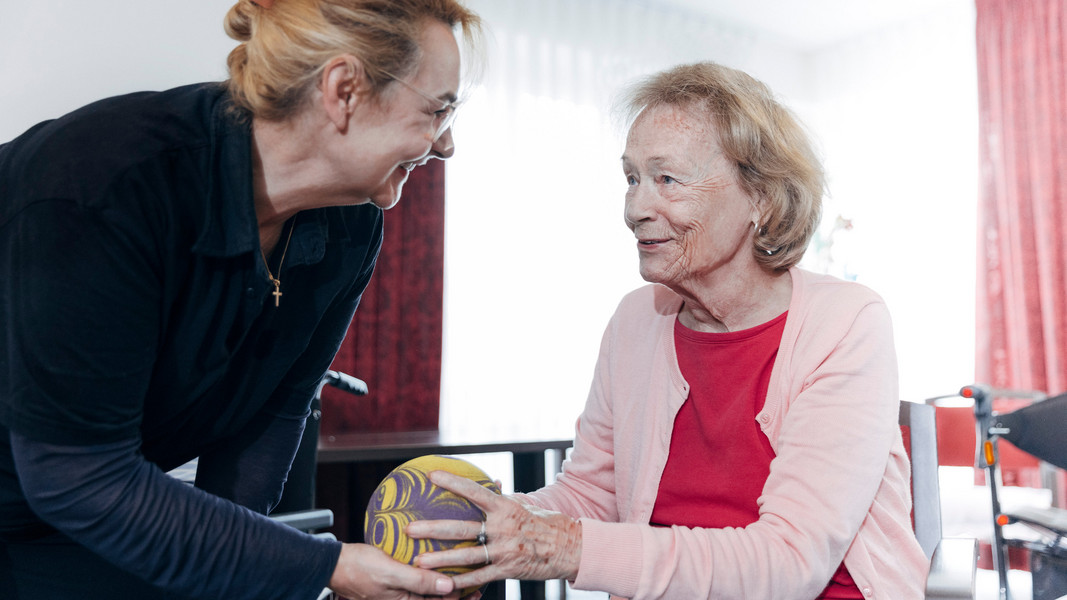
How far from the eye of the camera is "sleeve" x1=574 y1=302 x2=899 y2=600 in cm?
120

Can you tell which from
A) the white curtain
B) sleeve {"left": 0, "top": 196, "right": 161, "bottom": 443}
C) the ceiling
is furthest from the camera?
the ceiling

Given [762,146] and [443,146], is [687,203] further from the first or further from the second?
[443,146]

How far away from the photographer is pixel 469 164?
456 centimetres

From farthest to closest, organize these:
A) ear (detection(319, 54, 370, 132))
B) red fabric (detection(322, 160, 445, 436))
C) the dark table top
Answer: red fabric (detection(322, 160, 445, 436)) → the dark table top → ear (detection(319, 54, 370, 132))

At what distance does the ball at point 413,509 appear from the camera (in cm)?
115

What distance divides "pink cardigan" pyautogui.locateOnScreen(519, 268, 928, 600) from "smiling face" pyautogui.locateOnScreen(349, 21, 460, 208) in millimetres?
Result: 635

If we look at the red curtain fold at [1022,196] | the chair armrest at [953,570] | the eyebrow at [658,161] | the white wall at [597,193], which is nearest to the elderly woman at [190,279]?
the eyebrow at [658,161]

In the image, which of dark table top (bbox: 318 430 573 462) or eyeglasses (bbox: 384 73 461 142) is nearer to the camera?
eyeglasses (bbox: 384 73 461 142)

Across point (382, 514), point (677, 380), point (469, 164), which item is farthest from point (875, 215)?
point (382, 514)

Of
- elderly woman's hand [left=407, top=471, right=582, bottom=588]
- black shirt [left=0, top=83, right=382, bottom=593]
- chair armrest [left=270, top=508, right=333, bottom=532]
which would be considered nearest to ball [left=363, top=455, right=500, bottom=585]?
elderly woman's hand [left=407, top=471, right=582, bottom=588]

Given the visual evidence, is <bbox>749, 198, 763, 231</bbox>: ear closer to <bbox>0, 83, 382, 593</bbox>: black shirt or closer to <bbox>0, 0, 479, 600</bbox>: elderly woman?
<bbox>0, 0, 479, 600</bbox>: elderly woman

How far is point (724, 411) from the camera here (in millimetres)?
1460

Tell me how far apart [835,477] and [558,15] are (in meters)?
4.28

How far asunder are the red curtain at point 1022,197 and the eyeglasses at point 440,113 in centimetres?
462
